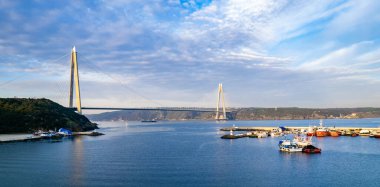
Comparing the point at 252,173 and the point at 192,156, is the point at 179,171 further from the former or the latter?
the point at 192,156

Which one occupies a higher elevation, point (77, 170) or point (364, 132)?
point (364, 132)

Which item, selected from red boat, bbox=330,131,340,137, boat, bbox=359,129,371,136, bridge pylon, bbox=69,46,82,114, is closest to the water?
red boat, bbox=330,131,340,137

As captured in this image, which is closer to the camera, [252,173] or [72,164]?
[252,173]

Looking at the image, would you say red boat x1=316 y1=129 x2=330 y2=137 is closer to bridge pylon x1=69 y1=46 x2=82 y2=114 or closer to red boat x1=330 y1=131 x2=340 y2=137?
red boat x1=330 y1=131 x2=340 y2=137

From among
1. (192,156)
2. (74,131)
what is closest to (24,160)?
(192,156)

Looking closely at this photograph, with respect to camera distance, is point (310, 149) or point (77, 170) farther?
point (310, 149)

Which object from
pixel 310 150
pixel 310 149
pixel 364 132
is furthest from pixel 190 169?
pixel 364 132

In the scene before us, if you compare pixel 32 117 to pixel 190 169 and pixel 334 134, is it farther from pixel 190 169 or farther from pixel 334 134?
pixel 334 134

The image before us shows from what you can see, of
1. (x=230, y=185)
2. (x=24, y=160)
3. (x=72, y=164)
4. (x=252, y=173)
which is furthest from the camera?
(x=24, y=160)
